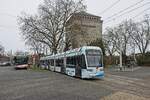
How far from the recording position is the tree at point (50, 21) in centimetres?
4834

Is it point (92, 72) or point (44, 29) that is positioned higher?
point (44, 29)

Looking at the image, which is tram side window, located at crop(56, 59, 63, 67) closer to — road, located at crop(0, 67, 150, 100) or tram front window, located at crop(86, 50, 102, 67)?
tram front window, located at crop(86, 50, 102, 67)

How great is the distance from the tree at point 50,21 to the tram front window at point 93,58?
2740cm

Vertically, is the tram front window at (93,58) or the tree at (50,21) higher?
the tree at (50,21)

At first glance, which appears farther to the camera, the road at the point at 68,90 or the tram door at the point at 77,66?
the tram door at the point at 77,66

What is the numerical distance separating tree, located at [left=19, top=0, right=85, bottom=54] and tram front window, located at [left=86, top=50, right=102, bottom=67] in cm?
2740

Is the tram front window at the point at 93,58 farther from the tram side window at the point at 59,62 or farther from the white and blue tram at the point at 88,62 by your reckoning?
the tram side window at the point at 59,62

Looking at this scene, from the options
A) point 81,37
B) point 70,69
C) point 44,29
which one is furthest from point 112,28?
point 70,69

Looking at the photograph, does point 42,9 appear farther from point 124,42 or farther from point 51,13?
point 124,42

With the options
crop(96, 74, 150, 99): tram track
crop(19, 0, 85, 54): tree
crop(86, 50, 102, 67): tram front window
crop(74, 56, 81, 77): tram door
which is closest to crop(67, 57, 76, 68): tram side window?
crop(74, 56, 81, 77): tram door

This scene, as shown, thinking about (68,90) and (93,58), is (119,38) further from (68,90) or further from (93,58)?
(68,90)

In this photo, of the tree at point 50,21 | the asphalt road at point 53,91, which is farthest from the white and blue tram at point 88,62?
the tree at point 50,21

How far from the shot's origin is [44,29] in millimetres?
49688

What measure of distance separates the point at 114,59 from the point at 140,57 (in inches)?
283
